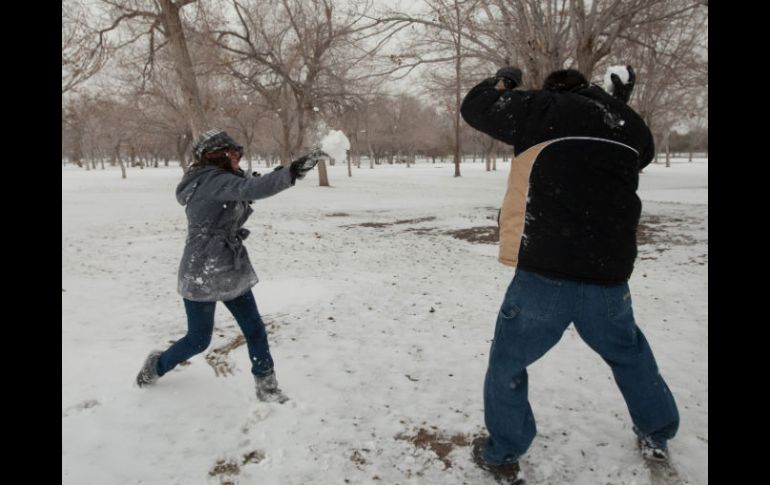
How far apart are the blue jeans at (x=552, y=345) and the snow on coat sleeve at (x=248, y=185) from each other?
1.23 meters

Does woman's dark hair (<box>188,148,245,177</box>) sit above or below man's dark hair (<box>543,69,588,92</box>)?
below

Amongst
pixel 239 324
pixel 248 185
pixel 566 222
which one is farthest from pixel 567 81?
pixel 239 324

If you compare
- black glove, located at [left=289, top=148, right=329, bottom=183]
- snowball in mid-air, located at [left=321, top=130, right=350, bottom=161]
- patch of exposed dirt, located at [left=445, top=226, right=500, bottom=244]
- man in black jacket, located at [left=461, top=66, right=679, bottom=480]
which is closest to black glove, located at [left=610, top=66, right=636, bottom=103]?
man in black jacket, located at [left=461, top=66, right=679, bottom=480]

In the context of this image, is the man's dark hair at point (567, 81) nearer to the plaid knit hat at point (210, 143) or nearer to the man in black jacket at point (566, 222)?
the man in black jacket at point (566, 222)

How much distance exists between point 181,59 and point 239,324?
934 centimetres

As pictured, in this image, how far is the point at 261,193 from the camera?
7.63 ft

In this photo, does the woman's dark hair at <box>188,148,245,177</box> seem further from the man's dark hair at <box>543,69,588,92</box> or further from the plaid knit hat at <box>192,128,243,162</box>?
the man's dark hair at <box>543,69,588,92</box>

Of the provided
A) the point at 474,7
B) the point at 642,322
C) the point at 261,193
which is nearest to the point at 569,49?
the point at 474,7

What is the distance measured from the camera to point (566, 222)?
1.85m

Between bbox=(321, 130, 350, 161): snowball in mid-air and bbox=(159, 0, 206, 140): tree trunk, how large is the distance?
8850mm

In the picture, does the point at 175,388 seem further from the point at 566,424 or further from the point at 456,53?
the point at 456,53

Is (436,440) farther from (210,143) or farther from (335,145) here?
(210,143)

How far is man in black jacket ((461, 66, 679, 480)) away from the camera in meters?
1.81

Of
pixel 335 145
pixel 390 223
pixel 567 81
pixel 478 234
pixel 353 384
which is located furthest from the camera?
pixel 390 223
